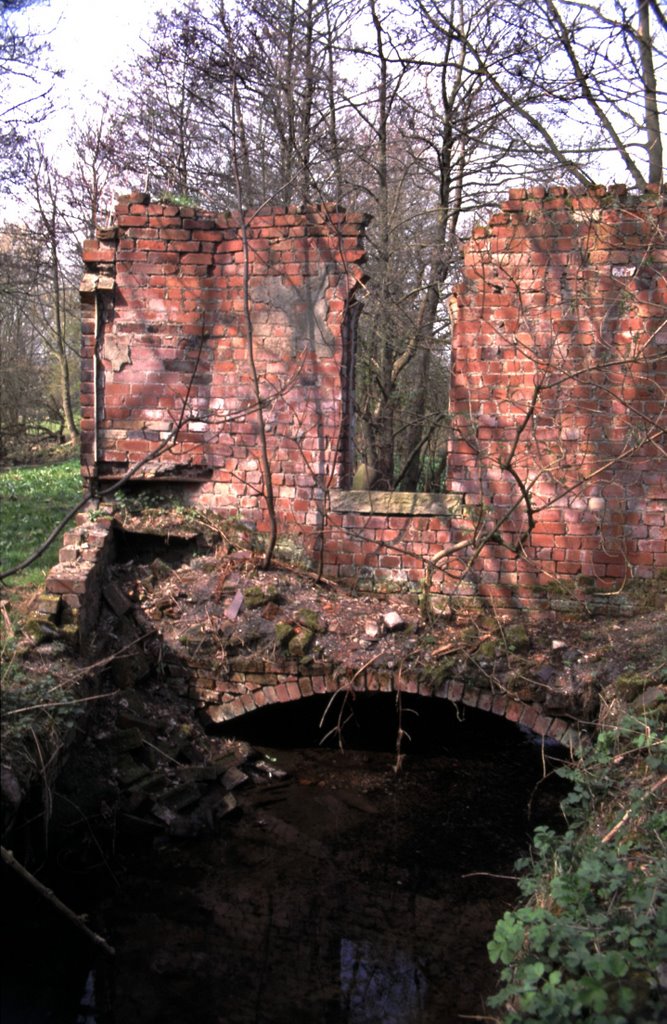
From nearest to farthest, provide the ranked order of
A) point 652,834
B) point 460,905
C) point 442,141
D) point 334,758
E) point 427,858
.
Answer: point 652,834 → point 460,905 → point 427,858 → point 334,758 → point 442,141

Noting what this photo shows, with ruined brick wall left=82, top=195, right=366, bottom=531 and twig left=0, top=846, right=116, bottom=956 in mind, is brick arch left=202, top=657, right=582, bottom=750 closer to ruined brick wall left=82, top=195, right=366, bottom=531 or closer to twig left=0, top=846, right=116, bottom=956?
ruined brick wall left=82, top=195, right=366, bottom=531

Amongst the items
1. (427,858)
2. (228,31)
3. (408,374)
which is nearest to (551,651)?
(427,858)

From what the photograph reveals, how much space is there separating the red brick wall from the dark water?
4.68 feet

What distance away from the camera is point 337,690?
20.5 feet

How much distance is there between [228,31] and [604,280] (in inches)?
309

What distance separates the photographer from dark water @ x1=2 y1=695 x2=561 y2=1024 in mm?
4152

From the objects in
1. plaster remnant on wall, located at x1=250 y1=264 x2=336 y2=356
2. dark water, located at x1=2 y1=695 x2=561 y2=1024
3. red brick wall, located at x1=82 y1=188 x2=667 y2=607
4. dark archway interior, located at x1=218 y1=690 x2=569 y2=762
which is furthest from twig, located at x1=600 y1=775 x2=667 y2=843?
plaster remnant on wall, located at x1=250 y1=264 x2=336 y2=356

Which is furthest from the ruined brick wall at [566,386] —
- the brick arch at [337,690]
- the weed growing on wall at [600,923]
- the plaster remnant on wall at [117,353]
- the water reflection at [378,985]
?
the water reflection at [378,985]

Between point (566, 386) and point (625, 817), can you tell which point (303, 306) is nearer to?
point (566, 386)

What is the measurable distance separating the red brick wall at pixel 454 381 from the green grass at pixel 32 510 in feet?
3.56

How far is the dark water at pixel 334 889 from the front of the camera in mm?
4152

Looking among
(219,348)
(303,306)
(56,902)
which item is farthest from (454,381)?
(56,902)

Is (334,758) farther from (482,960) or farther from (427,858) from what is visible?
(482,960)

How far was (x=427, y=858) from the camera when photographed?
5.54 metres
